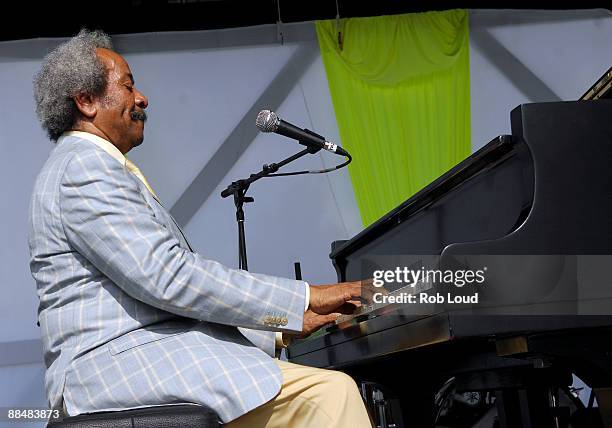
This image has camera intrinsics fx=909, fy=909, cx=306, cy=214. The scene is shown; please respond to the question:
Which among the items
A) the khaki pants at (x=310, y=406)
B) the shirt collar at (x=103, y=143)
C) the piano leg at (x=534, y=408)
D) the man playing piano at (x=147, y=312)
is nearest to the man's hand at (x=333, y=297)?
the man playing piano at (x=147, y=312)

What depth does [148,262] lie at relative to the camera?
1804 millimetres

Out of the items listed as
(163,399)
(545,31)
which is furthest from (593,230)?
(545,31)

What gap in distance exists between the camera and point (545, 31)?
6.12 metres

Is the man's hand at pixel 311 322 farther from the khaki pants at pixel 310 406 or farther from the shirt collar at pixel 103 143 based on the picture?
the shirt collar at pixel 103 143

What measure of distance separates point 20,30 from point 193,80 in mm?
1130

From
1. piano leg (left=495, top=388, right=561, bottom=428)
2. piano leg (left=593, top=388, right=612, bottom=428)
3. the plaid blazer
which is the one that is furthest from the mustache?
piano leg (left=495, top=388, right=561, bottom=428)

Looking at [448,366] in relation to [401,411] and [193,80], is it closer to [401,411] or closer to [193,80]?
[401,411]

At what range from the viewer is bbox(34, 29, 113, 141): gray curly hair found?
210cm

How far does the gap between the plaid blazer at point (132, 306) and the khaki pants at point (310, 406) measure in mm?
47

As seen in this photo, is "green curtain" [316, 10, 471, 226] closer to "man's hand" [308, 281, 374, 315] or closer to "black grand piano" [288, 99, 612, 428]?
"black grand piano" [288, 99, 612, 428]

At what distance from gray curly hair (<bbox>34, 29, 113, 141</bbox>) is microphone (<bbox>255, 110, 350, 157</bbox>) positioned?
1051mm

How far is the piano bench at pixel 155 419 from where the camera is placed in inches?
68.0

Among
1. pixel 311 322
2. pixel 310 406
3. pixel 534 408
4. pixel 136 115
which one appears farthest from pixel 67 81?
pixel 534 408

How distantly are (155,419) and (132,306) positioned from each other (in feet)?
0.83
